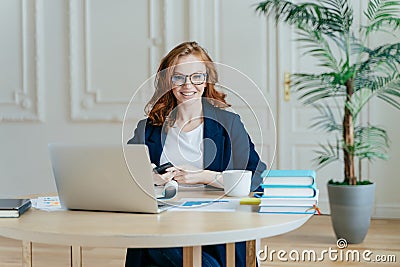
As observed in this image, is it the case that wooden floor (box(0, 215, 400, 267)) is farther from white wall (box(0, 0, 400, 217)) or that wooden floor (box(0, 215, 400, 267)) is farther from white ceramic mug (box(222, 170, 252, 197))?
white ceramic mug (box(222, 170, 252, 197))

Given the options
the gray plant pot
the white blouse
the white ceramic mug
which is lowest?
the gray plant pot

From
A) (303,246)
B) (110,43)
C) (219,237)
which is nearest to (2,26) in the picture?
(110,43)

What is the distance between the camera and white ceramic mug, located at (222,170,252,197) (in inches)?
86.7

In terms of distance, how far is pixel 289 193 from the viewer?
1967 millimetres

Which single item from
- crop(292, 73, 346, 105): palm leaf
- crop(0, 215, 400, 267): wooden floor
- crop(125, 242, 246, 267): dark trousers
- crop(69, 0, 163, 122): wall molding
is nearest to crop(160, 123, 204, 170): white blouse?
crop(125, 242, 246, 267): dark trousers

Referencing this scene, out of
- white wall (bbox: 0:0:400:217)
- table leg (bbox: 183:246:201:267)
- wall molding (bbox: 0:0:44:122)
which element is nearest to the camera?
table leg (bbox: 183:246:201:267)

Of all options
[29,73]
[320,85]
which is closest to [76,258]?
[320,85]

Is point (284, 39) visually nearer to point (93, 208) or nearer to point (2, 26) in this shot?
point (2, 26)

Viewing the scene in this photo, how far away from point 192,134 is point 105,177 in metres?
0.43

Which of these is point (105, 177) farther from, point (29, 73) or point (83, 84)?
point (29, 73)

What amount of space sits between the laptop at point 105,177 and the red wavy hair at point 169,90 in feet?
1.06

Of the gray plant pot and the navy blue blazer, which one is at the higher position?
the navy blue blazer

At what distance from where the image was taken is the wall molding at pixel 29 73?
5387 millimetres

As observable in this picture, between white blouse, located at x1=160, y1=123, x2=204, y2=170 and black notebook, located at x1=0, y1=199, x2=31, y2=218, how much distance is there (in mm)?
469
